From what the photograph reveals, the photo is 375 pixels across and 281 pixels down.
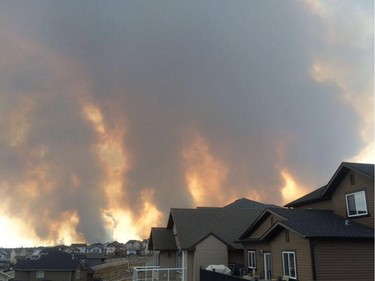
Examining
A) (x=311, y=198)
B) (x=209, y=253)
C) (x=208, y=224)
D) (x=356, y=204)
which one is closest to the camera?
(x=356, y=204)

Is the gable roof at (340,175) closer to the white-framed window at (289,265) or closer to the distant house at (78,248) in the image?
the white-framed window at (289,265)

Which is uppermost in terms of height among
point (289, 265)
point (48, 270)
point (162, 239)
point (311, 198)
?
point (311, 198)

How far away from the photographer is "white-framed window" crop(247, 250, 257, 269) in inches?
977

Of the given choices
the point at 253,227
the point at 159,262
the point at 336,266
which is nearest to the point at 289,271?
the point at 336,266

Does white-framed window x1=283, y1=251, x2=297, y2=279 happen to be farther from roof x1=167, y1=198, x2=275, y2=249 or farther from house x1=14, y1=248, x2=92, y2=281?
house x1=14, y1=248, x2=92, y2=281

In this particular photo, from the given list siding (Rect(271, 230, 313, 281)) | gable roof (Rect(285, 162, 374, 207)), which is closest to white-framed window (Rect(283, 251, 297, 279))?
siding (Rect(271, 230, 313, 281))

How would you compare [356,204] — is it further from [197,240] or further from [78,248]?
[78,248]

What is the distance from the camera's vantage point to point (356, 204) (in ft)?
67.1

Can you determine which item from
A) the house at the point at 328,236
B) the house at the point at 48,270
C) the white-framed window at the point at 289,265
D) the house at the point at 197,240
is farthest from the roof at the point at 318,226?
the house at the point at 48,270

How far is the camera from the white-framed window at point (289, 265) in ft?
62.0

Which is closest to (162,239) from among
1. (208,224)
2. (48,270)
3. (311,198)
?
(208,224)

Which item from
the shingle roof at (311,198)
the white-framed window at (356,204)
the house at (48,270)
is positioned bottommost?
the house at (48,270)

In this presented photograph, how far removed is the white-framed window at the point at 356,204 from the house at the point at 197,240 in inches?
450

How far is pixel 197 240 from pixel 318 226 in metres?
12.5
